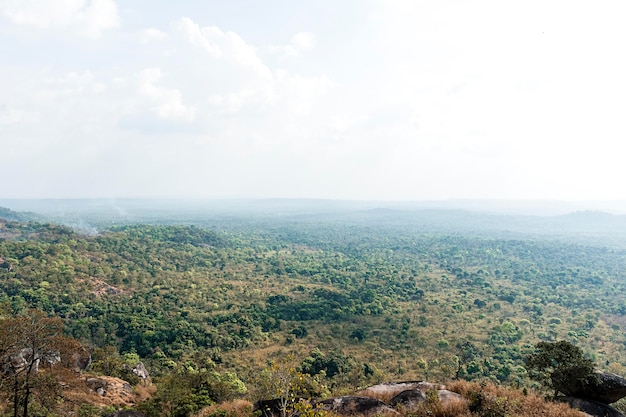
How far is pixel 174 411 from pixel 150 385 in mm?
16333

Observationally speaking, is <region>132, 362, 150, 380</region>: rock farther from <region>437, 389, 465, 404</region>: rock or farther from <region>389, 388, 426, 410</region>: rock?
<region>437, 389, 465, 404</region>: rock

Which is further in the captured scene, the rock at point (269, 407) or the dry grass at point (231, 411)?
the dry grass at point (231, 411)

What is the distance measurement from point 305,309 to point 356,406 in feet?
176

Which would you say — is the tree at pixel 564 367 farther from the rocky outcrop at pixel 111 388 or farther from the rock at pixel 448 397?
the rocky outcrop at pixel 111 388

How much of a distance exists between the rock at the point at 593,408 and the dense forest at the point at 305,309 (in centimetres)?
298

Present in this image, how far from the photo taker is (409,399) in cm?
1367

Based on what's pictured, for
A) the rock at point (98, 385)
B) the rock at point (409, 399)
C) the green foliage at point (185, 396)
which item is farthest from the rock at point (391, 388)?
the rock at point (98, 385)

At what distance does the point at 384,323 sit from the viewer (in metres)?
61.7

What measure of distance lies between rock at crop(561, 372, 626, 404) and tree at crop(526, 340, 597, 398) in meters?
0.09

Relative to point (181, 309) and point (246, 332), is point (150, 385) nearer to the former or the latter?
point (246, 332)

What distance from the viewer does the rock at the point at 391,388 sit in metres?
15.1

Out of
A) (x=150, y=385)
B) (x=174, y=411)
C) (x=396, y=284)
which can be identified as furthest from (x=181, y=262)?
(x=174, y=411)

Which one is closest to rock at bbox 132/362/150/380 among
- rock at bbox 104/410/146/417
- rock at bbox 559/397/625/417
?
rock at bbox 104/410/146/417

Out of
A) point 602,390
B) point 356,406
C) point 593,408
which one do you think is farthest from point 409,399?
point 602,390
